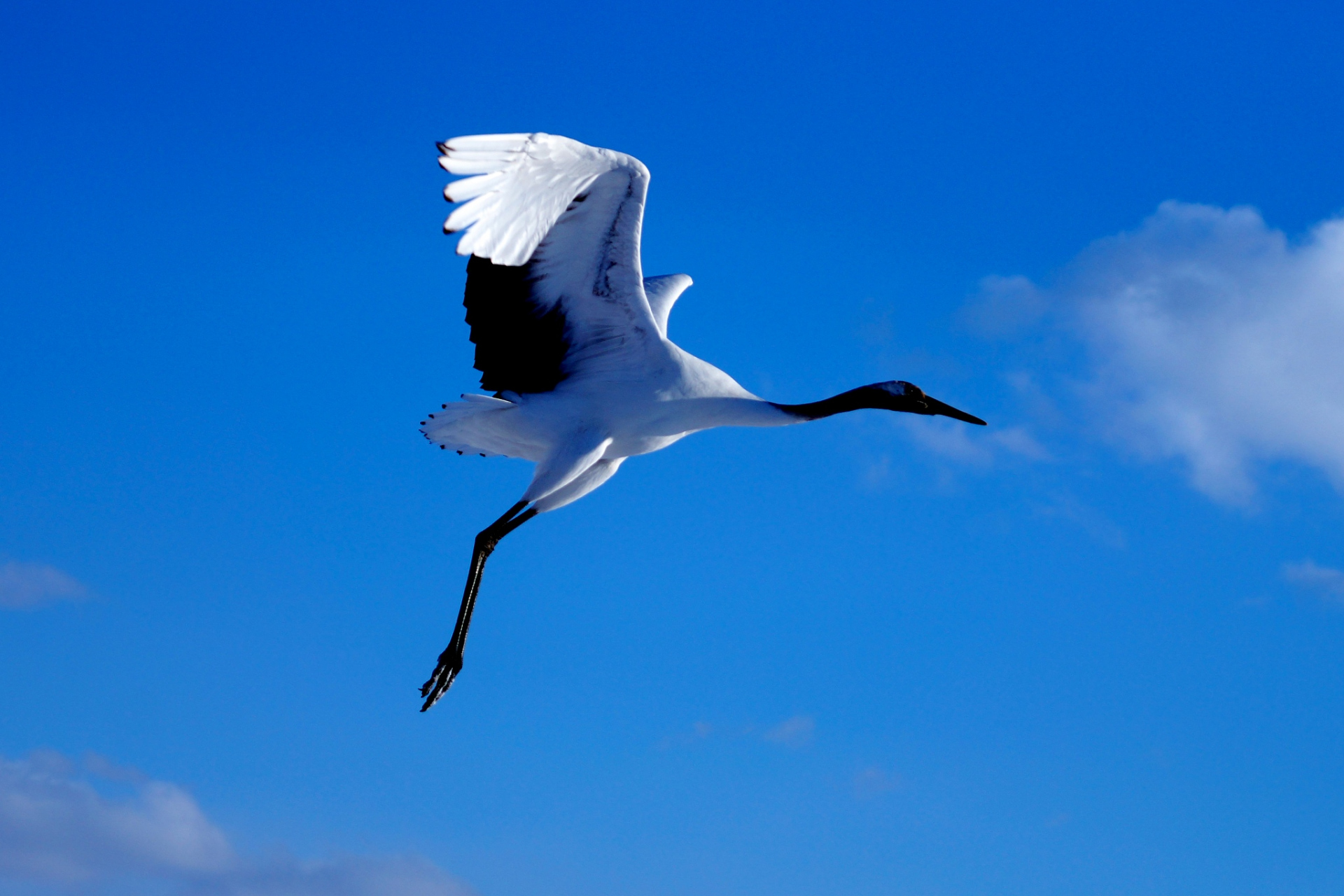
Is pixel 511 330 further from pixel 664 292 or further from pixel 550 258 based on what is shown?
pixel 664 292

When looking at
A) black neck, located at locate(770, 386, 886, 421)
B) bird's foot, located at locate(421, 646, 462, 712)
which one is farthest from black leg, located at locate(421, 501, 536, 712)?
black neck, located at locate(770, 386, 886, 421)

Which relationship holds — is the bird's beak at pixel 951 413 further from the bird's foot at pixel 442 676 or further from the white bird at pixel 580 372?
the bird's foot at pixel 442 676

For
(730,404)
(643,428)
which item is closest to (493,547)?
(643,428)

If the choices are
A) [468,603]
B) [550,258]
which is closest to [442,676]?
[468,603]

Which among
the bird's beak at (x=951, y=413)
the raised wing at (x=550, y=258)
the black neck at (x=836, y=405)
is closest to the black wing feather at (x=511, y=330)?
the raised wing at (x=550, y=258)

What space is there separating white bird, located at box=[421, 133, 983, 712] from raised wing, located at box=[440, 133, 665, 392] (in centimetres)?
1

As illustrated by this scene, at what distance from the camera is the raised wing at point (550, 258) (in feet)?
25.6

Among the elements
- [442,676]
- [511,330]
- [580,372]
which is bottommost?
[442,676]

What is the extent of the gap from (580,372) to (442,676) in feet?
7.98

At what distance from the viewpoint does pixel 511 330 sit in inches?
365

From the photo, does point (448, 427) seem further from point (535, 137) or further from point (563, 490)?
point (535, 137)

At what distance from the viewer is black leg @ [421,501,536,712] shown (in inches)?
361

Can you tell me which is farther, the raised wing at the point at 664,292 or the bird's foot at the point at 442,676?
the raised wing at the point at 664,292

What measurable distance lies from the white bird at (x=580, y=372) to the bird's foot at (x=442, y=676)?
0.01 m
